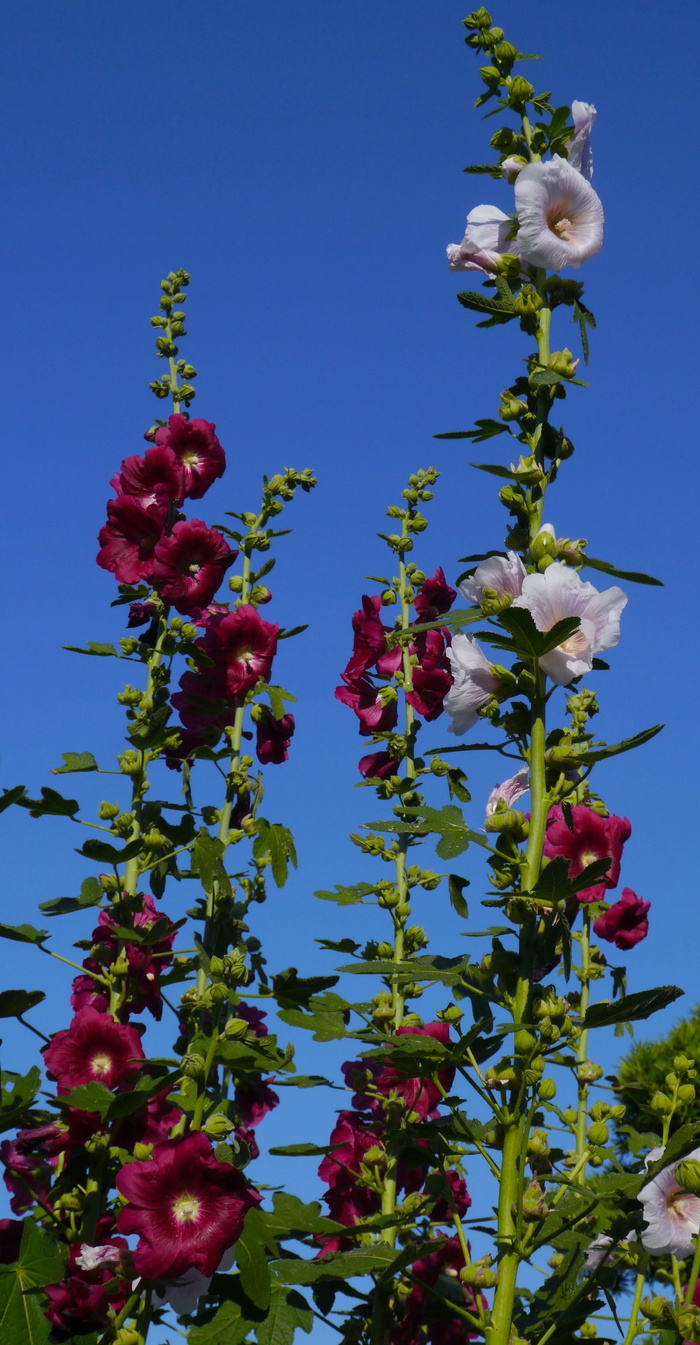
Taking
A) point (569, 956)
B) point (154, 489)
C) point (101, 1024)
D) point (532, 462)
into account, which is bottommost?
point (569, 956)

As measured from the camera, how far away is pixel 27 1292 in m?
2.53

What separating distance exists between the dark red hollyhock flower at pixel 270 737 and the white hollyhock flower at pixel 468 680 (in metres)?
1.01

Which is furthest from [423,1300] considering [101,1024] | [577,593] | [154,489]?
[154,489]

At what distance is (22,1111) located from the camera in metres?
2.64

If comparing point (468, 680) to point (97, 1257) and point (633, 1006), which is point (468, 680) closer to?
point (633, 1006)

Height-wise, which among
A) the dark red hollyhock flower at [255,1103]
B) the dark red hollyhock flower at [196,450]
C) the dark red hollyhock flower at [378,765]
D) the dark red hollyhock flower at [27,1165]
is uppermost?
the dark red hollyhock flower at [196,450]

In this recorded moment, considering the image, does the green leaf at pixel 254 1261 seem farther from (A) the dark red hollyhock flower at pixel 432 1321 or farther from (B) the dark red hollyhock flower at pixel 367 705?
(B) the dark red hollyhock flower at pixel 367 705

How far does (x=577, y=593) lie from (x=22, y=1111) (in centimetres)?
165

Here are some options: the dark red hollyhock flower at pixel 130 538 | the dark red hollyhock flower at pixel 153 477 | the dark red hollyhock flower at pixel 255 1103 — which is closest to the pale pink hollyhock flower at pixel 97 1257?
the dark red hollyhock flower at pixel 255 1103

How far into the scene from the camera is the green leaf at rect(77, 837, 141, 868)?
2.88 metres

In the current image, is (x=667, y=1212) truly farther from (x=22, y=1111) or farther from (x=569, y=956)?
(x=22, y=1111)

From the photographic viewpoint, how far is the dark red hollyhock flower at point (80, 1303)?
2.43 m

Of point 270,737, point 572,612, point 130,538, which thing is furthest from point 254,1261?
point 130,538

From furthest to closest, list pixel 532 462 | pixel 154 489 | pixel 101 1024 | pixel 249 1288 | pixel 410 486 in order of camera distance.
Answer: pixel 410 486, pixel 154 489, pixel 101 1024, pixel 532 462, pixel 249 1288
